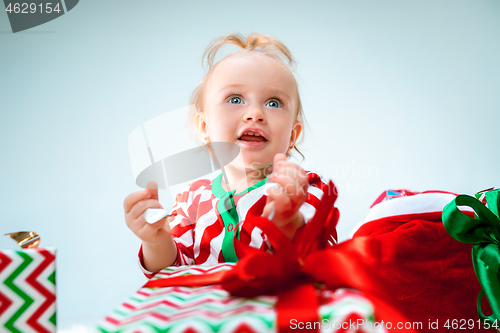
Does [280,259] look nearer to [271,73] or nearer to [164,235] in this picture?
[164,235]

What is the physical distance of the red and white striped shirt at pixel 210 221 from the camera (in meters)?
0.56

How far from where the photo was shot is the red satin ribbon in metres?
0.23

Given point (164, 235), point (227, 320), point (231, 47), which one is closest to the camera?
point (227, 320)

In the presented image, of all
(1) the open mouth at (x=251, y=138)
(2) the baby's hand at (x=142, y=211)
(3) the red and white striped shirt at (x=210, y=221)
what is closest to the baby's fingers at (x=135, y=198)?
(2) the baby's hand at (x=142, y=211)

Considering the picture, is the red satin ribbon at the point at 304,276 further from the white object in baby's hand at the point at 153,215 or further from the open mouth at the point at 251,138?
the open mouth at the point at 251,138

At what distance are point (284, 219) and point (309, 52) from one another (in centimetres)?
112

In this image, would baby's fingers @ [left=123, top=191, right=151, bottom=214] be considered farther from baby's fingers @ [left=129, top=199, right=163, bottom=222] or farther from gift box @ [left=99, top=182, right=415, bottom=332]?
gift box @ [left=99, top=182, right=415, bottom=332]

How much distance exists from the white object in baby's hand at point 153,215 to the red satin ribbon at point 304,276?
12cm

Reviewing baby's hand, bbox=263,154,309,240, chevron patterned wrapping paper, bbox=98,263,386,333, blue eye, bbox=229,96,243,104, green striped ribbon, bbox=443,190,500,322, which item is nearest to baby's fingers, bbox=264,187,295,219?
baby's hand, bbox=263,154,309,240

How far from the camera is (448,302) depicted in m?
0.52

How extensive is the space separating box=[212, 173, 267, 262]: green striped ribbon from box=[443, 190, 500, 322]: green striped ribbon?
0.90 feet

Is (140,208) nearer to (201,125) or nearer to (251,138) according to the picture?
(251,138)

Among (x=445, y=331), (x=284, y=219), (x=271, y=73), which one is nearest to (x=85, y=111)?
(x=271, y=73)

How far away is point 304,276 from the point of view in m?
0.28
